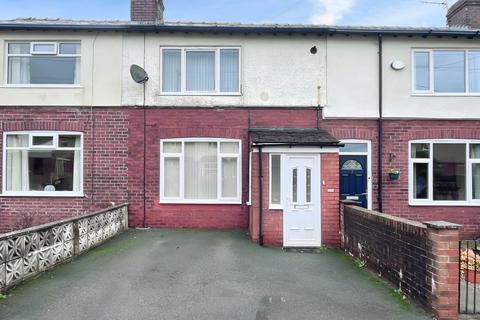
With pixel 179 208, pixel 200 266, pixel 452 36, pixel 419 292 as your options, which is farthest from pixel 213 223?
pixel 452 36

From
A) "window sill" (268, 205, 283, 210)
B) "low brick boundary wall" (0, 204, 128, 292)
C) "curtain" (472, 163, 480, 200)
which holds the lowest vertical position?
"low brick boundary wall" (0, 204, 128, 292)

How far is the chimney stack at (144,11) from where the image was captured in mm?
11648

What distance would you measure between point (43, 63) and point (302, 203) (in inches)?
312

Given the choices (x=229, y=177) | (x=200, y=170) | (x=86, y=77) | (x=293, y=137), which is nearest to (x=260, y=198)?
(x=293, y=137)

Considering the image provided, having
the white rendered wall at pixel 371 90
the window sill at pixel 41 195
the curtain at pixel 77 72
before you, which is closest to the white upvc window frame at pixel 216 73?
the curtain at pixel 77 72

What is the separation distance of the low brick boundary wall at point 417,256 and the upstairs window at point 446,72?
18.5 ft

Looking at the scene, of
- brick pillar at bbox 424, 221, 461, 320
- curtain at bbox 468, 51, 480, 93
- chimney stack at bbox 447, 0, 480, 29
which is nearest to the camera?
brick pillar at bbox 424, 221, 461, 320

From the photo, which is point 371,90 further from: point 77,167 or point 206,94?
point 77,167

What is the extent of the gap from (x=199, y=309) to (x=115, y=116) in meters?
7.15

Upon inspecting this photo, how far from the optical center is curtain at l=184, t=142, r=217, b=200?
11.0m

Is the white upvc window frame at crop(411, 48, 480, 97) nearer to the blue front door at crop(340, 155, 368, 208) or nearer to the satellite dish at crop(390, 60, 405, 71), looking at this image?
the satellite dish at crop(390, 60, 405, 71)

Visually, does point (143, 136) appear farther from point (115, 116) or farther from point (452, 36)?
point (452, 36)

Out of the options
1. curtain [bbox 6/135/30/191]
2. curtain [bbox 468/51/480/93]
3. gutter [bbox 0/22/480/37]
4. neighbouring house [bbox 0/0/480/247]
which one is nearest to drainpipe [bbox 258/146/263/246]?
neighbouring house [bbox 0/0/480/247]

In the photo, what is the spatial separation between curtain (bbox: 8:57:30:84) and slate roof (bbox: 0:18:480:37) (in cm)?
83
